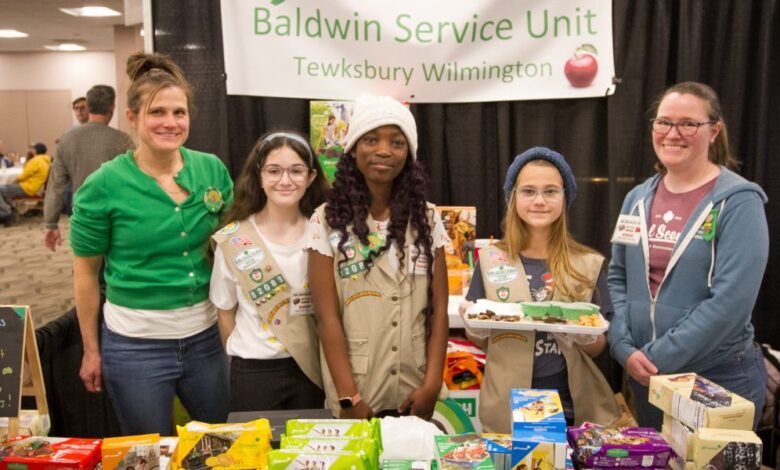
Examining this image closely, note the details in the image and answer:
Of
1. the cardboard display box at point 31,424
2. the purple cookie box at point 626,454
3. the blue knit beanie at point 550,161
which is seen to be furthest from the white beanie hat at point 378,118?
the cardboard display box at point 31,424

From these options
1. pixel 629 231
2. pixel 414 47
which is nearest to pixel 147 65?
pixel 414 47

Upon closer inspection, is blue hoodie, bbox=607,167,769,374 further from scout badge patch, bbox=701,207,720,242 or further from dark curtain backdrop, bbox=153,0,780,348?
dark curtain backdrop, bbox=153,0,780,348

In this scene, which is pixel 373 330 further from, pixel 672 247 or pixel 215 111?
pixel 215 111

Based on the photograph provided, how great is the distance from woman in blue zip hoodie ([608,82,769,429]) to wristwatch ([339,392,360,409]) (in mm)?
833

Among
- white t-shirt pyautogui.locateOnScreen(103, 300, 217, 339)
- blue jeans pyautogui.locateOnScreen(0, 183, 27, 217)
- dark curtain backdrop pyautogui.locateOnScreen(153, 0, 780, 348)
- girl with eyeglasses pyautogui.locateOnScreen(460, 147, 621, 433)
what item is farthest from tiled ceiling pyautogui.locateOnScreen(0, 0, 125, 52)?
girl with eyeglasses pyautogui.locateOnScreen(460, 147, 621, 433)

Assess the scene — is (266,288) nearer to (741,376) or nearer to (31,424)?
(31,424)

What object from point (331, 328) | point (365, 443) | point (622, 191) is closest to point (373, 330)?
point (331, 328)

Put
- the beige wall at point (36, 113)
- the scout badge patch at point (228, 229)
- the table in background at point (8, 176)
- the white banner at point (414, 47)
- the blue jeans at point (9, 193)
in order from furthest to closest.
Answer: the beige wall at point (36, 113)
the table in background at point (8, 176)
the blue jeans at point (9, 193)
the white banner at point (414, 47)
the scout badge patch at point (228, 229)

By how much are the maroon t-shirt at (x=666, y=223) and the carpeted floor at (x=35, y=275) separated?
4.69m

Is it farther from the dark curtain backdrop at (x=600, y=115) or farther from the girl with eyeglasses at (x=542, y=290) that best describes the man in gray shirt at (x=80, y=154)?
the girl with eyeglasses at (x=542, y=290)

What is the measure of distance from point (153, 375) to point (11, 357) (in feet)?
1.67

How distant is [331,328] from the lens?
6.23ft

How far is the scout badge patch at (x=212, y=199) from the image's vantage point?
211cm

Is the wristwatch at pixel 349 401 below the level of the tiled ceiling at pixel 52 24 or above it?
below
